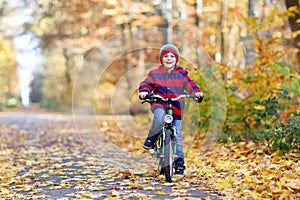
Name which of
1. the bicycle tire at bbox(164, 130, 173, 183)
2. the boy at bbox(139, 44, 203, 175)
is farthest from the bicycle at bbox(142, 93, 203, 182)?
the boy at bbox(139, 44, 203, 175)

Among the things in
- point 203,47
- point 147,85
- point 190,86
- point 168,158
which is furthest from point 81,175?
point 203,47

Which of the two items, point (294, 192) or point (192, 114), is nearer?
point (294, 192)

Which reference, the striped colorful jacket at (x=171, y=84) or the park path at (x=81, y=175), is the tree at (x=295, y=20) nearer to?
the park path at (x=81, y=175)

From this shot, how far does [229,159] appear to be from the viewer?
7109 millimetres

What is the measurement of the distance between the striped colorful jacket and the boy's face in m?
0.08

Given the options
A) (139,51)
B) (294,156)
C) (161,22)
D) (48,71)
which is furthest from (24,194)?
(48,71)

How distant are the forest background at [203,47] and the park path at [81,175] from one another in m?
1.97

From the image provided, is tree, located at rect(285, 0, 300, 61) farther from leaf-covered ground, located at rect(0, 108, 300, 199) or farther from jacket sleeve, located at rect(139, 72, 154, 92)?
jacket sleeve, located at rect(139, 72, 154, 92)

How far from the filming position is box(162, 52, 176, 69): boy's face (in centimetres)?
593

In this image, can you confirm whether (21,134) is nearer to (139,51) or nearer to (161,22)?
(161,22)

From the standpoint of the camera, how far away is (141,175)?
20.5ft

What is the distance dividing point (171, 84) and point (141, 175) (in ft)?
4.44

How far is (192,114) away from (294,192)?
5.25m

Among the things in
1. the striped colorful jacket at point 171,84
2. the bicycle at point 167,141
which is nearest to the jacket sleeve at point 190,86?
the striped colorful jacket at point 171,84
